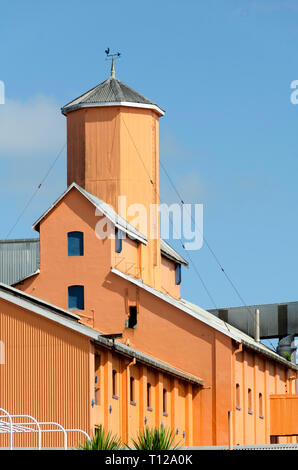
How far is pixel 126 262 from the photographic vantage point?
225 ft

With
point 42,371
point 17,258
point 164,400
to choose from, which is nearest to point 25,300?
point 42,371

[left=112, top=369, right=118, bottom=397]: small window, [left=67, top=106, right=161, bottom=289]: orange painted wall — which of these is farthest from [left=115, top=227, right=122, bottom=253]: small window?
[left=112, top=369, right=118, bottom=397]: small window

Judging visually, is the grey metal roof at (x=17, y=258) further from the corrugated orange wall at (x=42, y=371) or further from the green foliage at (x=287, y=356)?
the corrugated orange wall at (x=42, y=371)

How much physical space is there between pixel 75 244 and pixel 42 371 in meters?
12.6

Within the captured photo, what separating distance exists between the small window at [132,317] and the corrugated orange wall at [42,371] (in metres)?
11.2

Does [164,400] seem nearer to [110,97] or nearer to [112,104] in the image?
[112,104]

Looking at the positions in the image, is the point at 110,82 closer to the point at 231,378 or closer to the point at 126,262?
the point at 126,262

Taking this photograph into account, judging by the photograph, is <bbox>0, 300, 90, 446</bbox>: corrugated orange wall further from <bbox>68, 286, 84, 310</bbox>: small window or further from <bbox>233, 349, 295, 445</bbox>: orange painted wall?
<bbox>233, 349, 295, 445</bbox>: orange painted wall

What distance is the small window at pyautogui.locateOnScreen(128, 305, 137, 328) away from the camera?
66250mm

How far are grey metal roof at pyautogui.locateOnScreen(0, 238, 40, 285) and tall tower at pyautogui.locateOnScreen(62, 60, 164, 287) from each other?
13332mm

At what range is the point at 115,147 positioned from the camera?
71.9m
